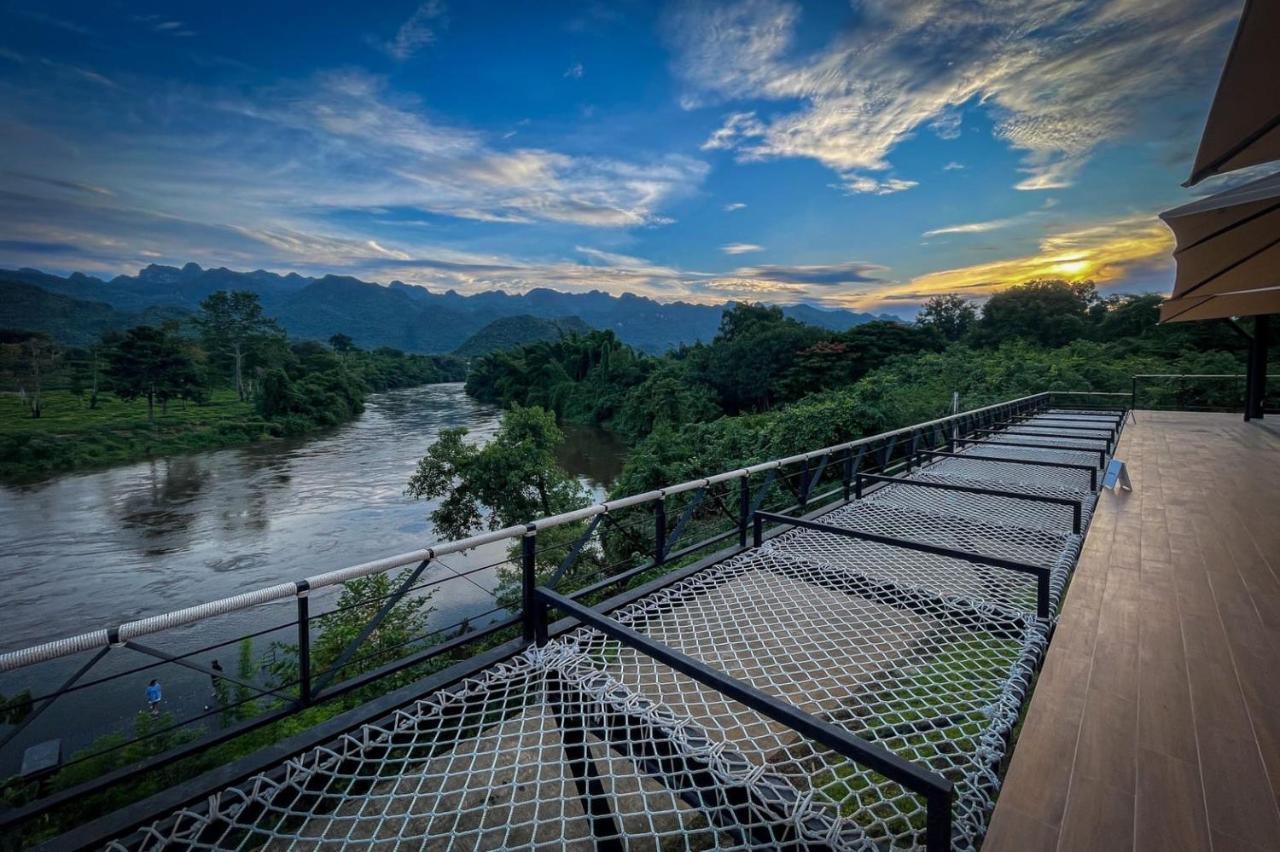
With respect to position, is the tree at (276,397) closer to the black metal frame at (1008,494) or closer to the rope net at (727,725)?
the rope net at (727,725)

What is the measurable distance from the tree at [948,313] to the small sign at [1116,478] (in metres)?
28.9

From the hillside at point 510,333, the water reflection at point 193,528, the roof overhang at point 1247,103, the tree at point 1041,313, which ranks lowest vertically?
the water reflection at point 193,528

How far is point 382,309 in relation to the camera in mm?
133750

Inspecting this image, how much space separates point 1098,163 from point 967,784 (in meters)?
11.0

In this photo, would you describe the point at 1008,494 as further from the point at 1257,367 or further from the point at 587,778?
the point at 1257,367

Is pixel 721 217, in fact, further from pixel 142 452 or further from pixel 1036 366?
pixel 142 452

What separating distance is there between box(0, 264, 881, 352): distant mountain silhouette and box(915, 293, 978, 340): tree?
68434 mm

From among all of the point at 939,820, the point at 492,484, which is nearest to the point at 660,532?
the point at 939,820

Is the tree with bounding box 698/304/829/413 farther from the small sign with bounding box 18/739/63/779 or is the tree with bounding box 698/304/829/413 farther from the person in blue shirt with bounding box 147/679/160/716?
the small sign with bounding box 18/739/63/779

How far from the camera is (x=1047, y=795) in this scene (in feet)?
4.11

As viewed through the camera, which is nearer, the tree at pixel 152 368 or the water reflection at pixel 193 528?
the water reflection at pixel 193 528

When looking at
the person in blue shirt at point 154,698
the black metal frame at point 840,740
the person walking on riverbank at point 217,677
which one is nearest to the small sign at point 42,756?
the person in blue shirt at point 154,698

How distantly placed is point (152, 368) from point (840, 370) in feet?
130

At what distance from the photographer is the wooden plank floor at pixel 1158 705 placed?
1.17 m
